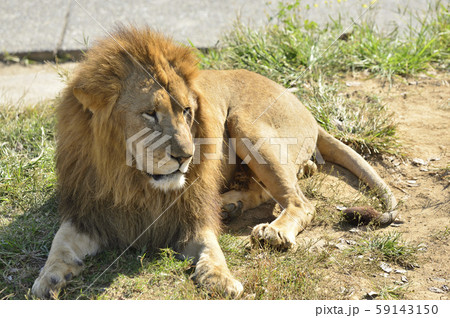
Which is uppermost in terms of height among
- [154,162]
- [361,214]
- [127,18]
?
[154,162]

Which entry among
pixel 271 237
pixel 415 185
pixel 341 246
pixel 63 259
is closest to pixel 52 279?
Result: pixel 63 259

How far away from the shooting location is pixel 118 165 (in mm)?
3428

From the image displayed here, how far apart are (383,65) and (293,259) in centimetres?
335

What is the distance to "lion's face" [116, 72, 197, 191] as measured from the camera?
10.6ft

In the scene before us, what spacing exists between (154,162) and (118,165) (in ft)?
0.91

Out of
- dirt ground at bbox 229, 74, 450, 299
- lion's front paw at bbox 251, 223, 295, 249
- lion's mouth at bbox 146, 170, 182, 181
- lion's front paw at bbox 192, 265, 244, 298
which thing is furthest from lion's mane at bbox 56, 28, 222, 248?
dirt ground at bbox 229, 74, 450, 299

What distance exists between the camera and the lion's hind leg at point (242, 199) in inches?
173

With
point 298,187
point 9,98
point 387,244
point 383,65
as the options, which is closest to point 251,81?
point 298,187

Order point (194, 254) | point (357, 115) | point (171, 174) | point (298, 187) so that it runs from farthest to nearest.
→ point (357, 115) → point (298, 187) → point (194, 254) → point (171, 174)

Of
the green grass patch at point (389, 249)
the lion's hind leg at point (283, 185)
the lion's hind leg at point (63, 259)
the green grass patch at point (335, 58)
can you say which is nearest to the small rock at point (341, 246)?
the green grass patch at point (389, 249)

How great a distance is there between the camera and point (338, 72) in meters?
6.39

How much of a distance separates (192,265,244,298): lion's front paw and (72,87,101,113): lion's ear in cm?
111

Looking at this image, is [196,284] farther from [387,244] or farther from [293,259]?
[387,244]

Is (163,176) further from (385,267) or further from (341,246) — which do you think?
(385,267)
